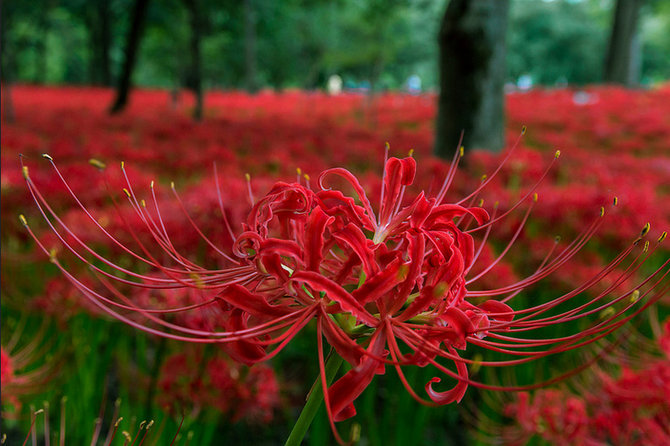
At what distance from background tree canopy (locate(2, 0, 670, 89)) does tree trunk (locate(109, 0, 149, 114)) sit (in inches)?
263

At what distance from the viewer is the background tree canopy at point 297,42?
19.7m

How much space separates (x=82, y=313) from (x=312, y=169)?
1.45 metres

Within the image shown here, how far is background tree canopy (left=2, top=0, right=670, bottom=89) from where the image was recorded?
1969 cm

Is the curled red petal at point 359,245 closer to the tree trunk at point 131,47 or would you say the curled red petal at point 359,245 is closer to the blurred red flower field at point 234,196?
the blurred red flower field at point 234,196

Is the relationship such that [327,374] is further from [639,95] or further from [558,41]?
[558,41]

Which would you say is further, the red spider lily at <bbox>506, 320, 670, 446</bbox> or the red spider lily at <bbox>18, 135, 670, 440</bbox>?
the red spider lily at <bbox>506, 320, 670, 446</bbox>

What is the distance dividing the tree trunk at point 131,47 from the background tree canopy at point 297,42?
6.69 meters

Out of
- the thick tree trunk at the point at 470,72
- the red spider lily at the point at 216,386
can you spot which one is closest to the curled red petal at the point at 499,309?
the red spider lily at the point at 216,386

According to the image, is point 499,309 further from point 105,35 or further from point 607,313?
point 105,35

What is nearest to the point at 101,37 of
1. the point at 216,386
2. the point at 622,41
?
the point at 622,41

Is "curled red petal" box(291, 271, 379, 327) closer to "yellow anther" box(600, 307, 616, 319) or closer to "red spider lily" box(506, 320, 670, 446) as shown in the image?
"yellow anther" box(600, 307, 616, 319)

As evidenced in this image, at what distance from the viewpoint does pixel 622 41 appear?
44.3 ft

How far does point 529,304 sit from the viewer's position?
2.80 meters

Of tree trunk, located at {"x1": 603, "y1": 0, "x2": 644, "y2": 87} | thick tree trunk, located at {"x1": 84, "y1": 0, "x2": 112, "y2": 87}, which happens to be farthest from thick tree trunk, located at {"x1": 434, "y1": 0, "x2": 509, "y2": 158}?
thick tree trunk, located at {"x1": 84, "y1": 0, "x2": 112, "y2": 87}
